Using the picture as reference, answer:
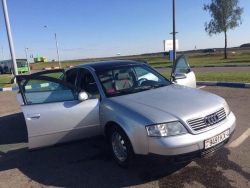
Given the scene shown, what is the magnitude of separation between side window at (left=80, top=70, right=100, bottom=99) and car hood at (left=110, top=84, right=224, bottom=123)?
1.73 feet

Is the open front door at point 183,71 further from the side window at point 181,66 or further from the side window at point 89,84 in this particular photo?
the side window at point 89,84

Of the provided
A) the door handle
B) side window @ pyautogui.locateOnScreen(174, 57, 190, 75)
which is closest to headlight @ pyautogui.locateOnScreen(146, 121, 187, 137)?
the door handle

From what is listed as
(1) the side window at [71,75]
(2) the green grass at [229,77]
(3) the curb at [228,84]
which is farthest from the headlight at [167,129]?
(2) the green grass at [229,77]

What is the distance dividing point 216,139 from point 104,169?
164 cm

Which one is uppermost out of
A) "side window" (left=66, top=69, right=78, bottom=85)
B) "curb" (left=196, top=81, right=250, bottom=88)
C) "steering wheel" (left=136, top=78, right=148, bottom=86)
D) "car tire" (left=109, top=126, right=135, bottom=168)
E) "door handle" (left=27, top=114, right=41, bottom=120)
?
"side window" (left=66, top=69, right=78, bottom=85)

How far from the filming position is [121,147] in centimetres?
322

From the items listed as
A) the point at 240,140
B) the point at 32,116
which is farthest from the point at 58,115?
the point at 240,140

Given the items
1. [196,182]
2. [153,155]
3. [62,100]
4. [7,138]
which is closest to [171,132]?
[153,155]

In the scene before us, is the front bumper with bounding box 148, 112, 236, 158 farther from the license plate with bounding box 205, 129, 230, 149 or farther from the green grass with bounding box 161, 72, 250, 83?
the green grass with bounding box 161, 72, 250, 83

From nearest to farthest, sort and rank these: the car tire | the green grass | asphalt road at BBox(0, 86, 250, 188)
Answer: asphalt road at BBox(0, 86, 250, 188), the car tire, the green grass

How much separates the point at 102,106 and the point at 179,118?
4.11 ft

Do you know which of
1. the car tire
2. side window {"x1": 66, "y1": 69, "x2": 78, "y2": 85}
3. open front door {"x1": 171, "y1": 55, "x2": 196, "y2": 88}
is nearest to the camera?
the car tire

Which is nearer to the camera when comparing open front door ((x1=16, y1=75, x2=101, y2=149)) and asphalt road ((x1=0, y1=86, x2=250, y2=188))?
asphalt road ((x1=0, y1=86, x2=250, y2=188))

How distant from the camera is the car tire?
9.75 feet
